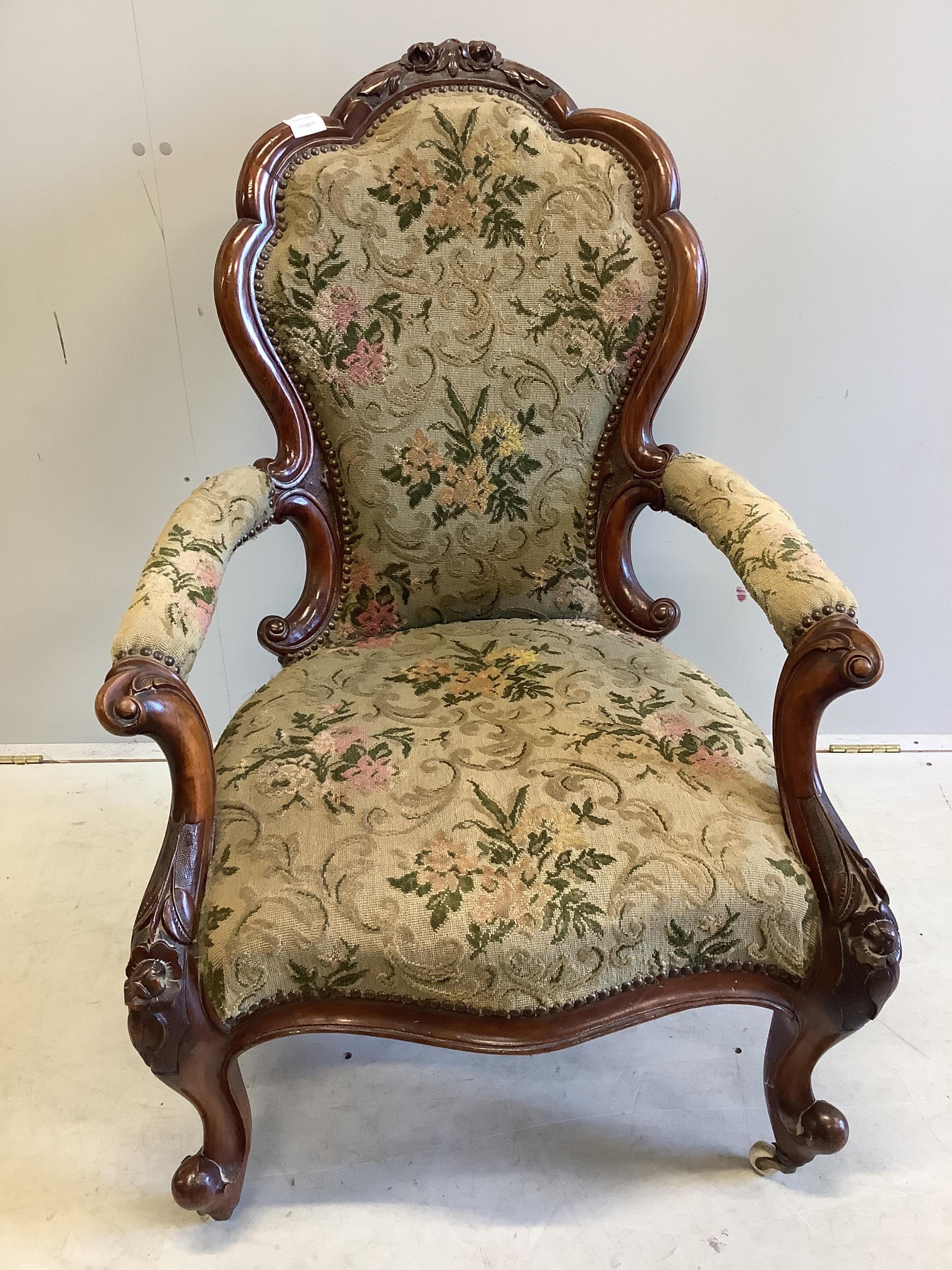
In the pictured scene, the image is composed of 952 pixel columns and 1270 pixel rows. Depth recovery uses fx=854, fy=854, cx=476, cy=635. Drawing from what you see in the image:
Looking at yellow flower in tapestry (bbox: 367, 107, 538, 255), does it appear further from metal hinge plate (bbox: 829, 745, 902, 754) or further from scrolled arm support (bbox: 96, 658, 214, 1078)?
metal hinge plate (bbox: 829, 745, 902, 754)

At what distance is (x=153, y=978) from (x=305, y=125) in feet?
3.00

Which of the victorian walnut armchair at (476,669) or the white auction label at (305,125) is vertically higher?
the white auction label at (305,125)

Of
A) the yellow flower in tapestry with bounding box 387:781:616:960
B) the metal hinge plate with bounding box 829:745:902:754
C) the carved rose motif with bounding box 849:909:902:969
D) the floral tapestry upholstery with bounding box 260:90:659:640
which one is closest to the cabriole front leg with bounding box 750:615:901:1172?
the carved rose motif with bounding box 849:909:902:969

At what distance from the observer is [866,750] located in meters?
1.60

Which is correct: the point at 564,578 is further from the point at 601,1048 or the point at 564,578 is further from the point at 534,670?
the point at 601,1048

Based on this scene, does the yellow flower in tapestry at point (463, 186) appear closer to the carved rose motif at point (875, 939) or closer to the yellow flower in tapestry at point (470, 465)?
the yellow flower in tapestry at point (470, 465)

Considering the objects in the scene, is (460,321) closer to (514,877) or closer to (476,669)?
(476,669)

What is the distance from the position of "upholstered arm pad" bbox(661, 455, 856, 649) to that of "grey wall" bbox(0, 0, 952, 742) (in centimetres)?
40

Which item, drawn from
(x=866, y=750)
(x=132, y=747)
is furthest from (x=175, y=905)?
(x=866, y=750)

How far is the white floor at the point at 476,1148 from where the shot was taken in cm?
86

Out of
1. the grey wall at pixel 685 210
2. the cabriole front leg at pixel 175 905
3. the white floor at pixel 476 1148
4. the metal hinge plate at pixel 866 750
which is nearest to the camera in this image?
the cabriole front leg at pixel 175 905

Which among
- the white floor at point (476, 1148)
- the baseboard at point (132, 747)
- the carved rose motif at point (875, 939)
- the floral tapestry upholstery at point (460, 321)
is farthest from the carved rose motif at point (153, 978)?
the baseboard at point (132, 747)

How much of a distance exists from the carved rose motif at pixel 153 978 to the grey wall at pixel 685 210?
84cm

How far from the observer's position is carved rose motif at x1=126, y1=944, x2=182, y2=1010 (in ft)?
2.27
